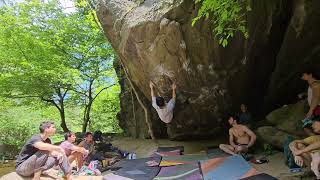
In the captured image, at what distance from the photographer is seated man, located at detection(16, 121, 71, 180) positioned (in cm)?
614

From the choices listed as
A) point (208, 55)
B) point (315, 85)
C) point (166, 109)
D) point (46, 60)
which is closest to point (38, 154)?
point (166, 109)

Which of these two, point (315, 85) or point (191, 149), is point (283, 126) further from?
point (191, 149)

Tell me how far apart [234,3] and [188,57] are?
3.50 metres

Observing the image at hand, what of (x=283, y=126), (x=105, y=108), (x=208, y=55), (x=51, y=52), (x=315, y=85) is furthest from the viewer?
(x=105, y=108)

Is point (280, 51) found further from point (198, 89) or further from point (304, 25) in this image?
point (198, 89)

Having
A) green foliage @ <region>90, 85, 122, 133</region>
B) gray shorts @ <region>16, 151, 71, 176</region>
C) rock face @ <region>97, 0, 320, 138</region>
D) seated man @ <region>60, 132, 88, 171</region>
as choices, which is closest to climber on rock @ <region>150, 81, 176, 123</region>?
rock face @ <region>97, 0, 320, 138</region>

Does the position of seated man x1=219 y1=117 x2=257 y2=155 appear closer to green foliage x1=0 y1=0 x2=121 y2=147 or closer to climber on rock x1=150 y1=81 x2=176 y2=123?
climber on rock x1=150 y1=81 x2=176 y2=123

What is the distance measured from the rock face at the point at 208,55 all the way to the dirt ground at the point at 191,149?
511 millimetres

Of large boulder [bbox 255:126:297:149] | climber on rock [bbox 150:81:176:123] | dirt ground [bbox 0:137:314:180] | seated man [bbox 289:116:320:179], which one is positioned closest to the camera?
seated man [bbox 289:116:320:179]

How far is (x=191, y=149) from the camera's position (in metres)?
10.6

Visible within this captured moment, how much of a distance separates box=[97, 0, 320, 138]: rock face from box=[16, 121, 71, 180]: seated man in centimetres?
410

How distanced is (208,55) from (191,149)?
3.50 meters

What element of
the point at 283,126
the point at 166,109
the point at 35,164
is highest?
the point at 166,109

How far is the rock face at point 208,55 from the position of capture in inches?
338
